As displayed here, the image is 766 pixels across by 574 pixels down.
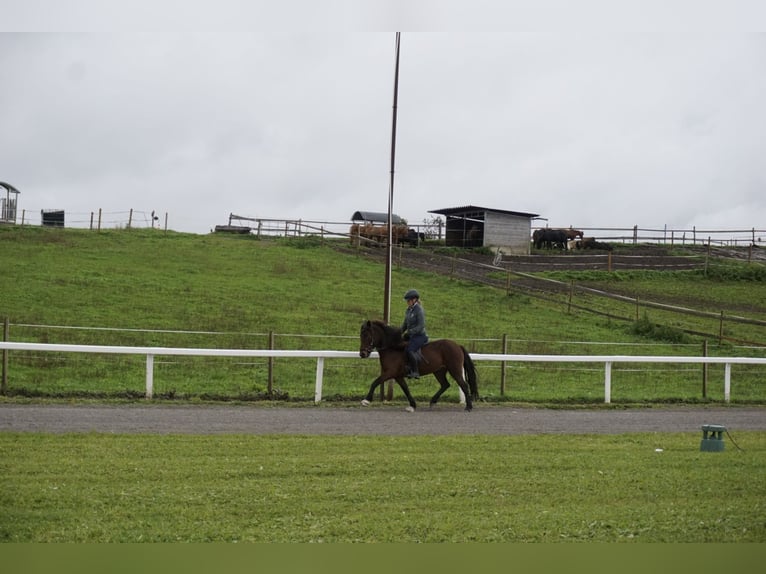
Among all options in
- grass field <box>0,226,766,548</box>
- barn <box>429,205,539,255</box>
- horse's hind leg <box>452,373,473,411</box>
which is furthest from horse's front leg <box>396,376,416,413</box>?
barn <box>429,205,539,255</box>

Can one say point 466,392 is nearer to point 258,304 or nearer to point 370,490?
point 370,490

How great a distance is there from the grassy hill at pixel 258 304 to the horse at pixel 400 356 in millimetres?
2675

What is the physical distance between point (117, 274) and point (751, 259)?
39.9 m

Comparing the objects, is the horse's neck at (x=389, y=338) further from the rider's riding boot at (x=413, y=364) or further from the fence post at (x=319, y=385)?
the fence post at (x=319, y=385)

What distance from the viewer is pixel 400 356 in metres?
16.8

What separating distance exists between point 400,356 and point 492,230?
38.1 m

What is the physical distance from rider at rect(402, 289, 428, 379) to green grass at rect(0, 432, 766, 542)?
Result: 4.37 metres

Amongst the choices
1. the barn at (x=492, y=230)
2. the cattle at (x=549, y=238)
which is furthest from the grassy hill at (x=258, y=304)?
the cattle at (x=549, y=238)

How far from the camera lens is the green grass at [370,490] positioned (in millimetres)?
6820

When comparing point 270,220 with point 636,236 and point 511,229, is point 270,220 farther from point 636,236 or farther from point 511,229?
point 636,236

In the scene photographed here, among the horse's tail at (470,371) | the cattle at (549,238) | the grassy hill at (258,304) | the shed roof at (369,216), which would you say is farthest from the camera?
the shed roof at (369,216)

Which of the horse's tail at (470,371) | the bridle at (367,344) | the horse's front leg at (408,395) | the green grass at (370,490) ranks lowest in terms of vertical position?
the green grass at (370,490)

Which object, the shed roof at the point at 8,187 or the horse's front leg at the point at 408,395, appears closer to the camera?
the horse's front leg at the point at 408,395

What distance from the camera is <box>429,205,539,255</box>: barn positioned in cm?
5394
